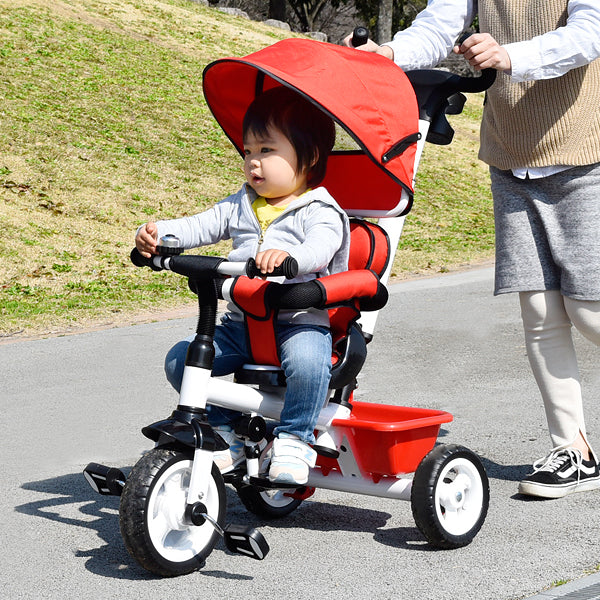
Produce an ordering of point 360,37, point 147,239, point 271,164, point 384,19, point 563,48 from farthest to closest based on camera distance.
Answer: point 384,19, point 360,37, point 563,48, point 271,164, point 147,239

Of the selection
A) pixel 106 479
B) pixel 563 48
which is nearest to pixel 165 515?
pixel 106 479

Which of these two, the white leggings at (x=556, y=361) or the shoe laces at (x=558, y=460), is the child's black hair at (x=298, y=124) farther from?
the shoe laces at (x=558, y=460)

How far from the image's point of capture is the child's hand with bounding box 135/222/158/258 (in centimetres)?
332

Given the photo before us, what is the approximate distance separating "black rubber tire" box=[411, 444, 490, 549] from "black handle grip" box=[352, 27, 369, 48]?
1.58 m

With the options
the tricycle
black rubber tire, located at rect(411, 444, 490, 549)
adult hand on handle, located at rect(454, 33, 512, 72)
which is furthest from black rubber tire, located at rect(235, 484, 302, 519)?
adult hand on handle, located at rect(454, 33, 512, 72)

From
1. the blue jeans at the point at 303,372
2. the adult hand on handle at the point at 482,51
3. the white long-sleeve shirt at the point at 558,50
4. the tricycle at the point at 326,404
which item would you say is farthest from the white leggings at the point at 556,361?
the blue jeans at the point at 303,372

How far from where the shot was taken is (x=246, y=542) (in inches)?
120

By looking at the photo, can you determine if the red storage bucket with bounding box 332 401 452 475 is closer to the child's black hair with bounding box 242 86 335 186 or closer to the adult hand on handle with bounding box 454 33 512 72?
the child's black hair with bounding box 242 86 335 186

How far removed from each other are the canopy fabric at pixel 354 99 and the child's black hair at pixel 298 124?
10 centimetres

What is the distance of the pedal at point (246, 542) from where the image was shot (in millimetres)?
3031

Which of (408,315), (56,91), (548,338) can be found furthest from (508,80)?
(56,91)

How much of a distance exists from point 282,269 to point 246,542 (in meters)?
0.82

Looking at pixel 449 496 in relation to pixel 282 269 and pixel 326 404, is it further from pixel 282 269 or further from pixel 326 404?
pixel 282 269

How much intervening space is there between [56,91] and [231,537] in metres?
14.5
